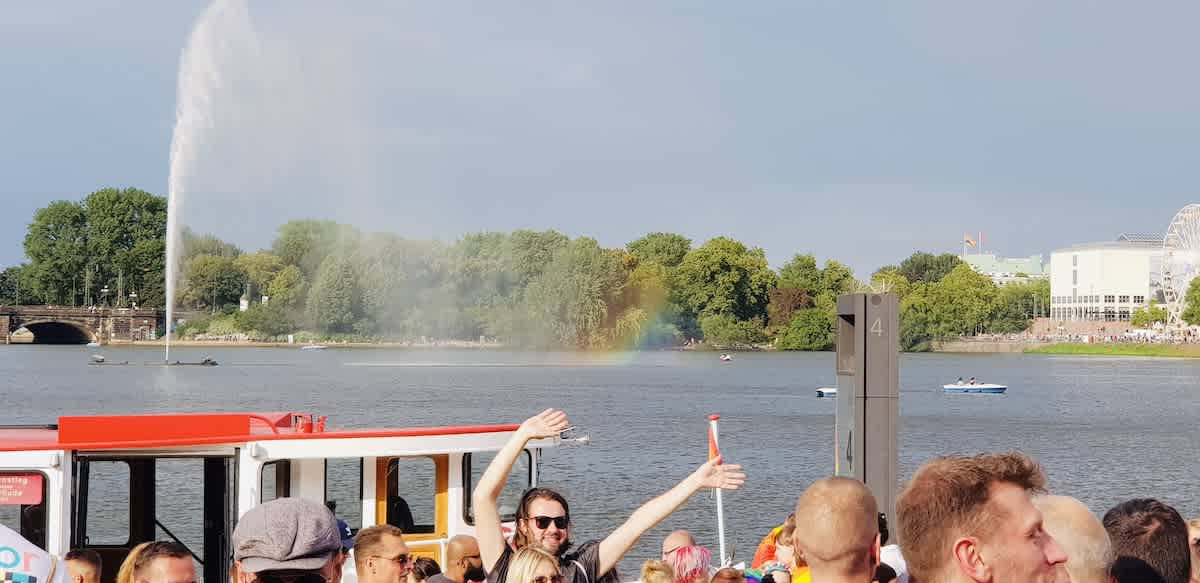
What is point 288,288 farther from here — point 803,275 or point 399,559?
point 399,559

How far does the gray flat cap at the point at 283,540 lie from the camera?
12.3ft

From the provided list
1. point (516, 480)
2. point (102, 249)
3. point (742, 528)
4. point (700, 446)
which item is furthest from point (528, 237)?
point (516, 480)

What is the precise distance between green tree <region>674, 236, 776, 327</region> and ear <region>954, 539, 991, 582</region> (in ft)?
534

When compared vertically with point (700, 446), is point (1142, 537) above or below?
above

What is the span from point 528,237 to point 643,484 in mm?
89757

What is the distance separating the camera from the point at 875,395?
50.7ft

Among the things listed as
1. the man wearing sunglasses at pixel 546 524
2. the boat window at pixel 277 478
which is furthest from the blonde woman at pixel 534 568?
the boat window at pixel 277 478

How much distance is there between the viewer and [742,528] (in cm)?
2956

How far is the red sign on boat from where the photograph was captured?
1095 cm

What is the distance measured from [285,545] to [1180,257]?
613 ft

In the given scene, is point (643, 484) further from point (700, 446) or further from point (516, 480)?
point (516, 480)

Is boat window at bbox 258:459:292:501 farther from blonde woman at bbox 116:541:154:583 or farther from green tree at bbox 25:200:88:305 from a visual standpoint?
green tree at bbox 25:200:88:305

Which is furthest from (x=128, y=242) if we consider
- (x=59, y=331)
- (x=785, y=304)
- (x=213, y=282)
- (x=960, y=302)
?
(x=960, y=302)

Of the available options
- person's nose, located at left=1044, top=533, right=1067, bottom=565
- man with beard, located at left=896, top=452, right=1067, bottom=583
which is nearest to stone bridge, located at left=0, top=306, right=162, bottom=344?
man with beard, located at left=896, top=452, right=1067, bottom=583
